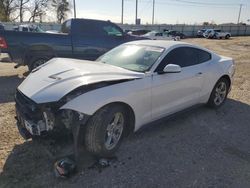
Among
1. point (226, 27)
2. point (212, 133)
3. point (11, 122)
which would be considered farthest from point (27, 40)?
point (226, 27)

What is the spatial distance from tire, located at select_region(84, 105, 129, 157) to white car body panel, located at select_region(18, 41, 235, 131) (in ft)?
0.42

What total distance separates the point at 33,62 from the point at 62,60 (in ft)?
13.3

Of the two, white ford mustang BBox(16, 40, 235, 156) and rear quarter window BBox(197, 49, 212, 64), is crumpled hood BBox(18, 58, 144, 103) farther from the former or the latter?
rear quarter window BBox(197, 49, 212, 64)

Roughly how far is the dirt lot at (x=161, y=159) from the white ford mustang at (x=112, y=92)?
1.13ft

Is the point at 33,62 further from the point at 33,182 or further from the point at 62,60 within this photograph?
the point at 33,182

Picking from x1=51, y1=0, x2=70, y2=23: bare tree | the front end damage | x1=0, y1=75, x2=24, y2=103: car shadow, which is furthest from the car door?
x1=51, y1=0, x2=70, y2=23: bare tree

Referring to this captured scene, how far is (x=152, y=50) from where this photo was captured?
459cm

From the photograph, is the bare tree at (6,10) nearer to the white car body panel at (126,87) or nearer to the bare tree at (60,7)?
the bare tree at (60,7)

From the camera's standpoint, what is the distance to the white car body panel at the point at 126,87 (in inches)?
132

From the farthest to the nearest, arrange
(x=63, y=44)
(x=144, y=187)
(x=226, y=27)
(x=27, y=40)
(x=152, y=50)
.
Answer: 1. (x=226, y=27)
2. (x=63, y=44)
3. (x=27, y=40)
4. (x=152, y=50)
5. (x=144, y=187)

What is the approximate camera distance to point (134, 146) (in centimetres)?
411

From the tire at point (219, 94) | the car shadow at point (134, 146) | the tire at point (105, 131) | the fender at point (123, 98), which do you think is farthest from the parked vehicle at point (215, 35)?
the tire at point (105, 131)

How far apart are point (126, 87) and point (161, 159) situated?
1.14m

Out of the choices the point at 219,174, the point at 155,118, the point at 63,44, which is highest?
the point at 63,44
